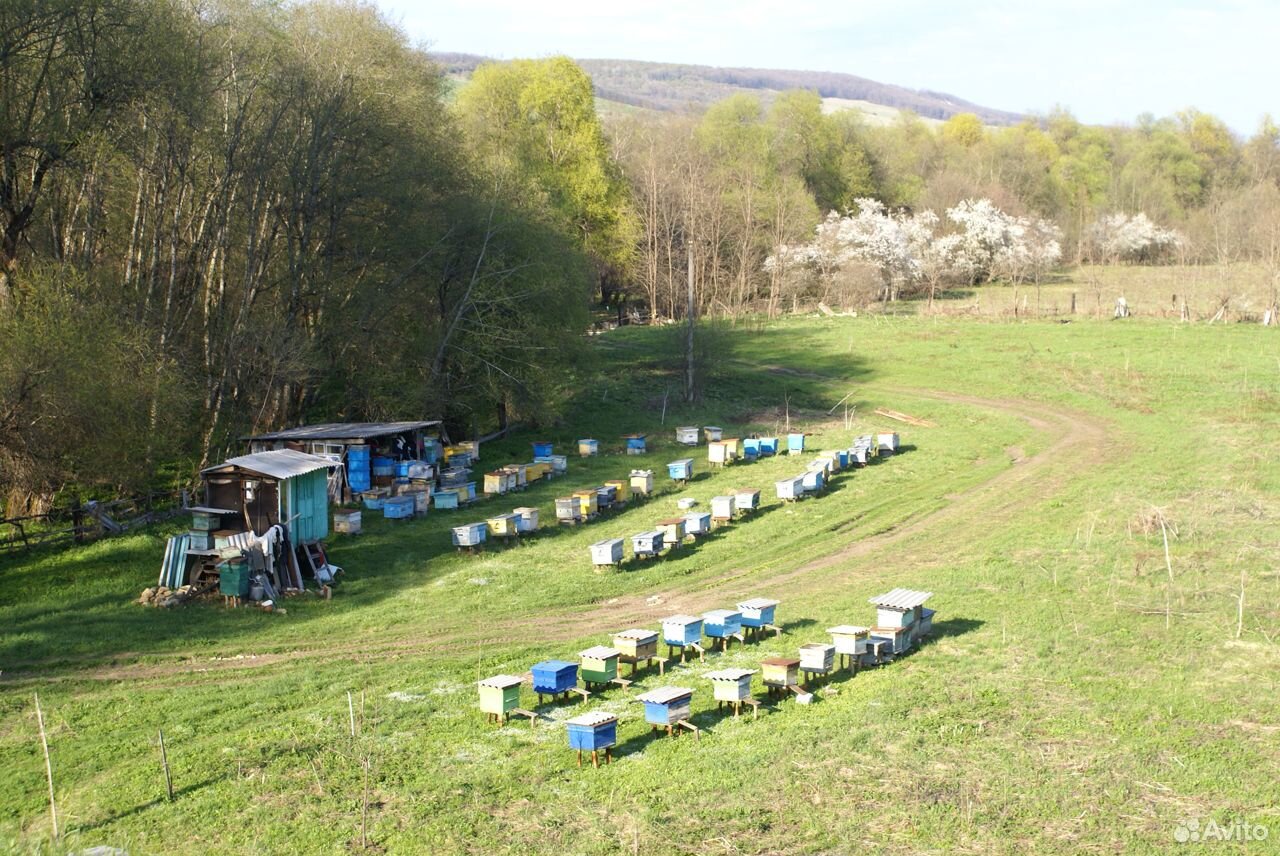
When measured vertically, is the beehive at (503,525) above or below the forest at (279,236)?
below

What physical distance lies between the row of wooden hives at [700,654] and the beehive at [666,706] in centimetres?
2

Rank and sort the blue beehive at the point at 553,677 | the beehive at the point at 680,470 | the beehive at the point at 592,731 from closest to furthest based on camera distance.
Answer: the beehive at the point at 592,731 → the blue beehive at the point at 553,677 → the beehive at the point at 680,470

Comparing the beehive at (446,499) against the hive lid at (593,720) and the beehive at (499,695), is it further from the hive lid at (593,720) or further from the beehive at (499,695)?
the hive lid at (593,720)

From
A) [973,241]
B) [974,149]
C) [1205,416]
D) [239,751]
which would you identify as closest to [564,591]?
[239,751]

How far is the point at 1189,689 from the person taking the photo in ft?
64.3

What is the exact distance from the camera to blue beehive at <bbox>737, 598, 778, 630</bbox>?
76.5 feet

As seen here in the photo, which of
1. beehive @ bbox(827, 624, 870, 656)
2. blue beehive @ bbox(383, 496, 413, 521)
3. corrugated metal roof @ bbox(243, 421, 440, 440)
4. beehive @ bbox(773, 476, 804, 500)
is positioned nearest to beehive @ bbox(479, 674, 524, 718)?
beehive @ bbox(827, 624, 870, 656)

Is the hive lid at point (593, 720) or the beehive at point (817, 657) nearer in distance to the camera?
the hive lid at point (593, 720)

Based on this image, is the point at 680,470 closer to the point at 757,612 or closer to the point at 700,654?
the point at 757,612

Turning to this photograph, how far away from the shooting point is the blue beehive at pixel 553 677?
64.3 feet

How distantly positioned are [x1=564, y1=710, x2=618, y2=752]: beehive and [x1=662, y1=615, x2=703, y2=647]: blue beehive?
4.58 metres

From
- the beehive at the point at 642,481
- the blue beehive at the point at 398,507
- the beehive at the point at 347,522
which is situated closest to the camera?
the beehive at the point at 347,522

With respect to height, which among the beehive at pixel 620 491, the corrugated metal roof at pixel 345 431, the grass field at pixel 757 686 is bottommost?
the grass field at pixel 757 686

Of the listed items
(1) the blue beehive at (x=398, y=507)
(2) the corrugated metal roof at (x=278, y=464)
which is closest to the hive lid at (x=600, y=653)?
(2) the corrugated metal roof at (x=278, y=464)
